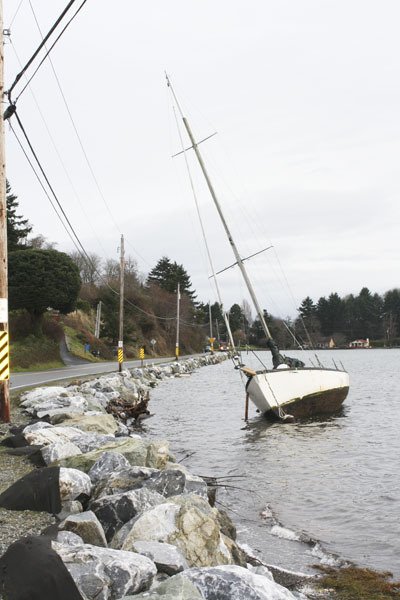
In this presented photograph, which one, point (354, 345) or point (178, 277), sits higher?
point (178, 277)

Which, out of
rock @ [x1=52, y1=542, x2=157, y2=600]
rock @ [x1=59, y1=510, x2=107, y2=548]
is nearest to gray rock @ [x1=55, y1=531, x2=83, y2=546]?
rock @ [x1=52, y1=542, x2=157, y2=600]

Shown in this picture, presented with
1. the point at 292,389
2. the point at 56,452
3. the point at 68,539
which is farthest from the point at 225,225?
the point at 68,539

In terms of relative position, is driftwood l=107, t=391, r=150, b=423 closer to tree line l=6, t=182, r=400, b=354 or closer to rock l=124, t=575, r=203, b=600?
tree line l=6, t=182, r=400, b=354

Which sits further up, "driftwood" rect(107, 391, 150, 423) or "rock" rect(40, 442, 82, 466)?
"rock" rect(40, 442, 82, 466)

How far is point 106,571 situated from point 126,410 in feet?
60.7

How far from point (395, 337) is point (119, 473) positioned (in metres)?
166

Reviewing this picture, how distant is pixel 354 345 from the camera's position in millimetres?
163250

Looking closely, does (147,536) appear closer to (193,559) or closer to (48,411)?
(193,559)

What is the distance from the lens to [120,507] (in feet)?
23.8

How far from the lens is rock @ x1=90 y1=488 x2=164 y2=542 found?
23.5 ft

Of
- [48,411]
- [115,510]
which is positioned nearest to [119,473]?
[115,510]

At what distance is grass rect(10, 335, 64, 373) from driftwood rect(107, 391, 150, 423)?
1457 centimetres

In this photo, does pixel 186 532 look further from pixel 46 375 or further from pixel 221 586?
pixel 46 375

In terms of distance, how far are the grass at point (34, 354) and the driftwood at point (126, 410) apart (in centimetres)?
1457
